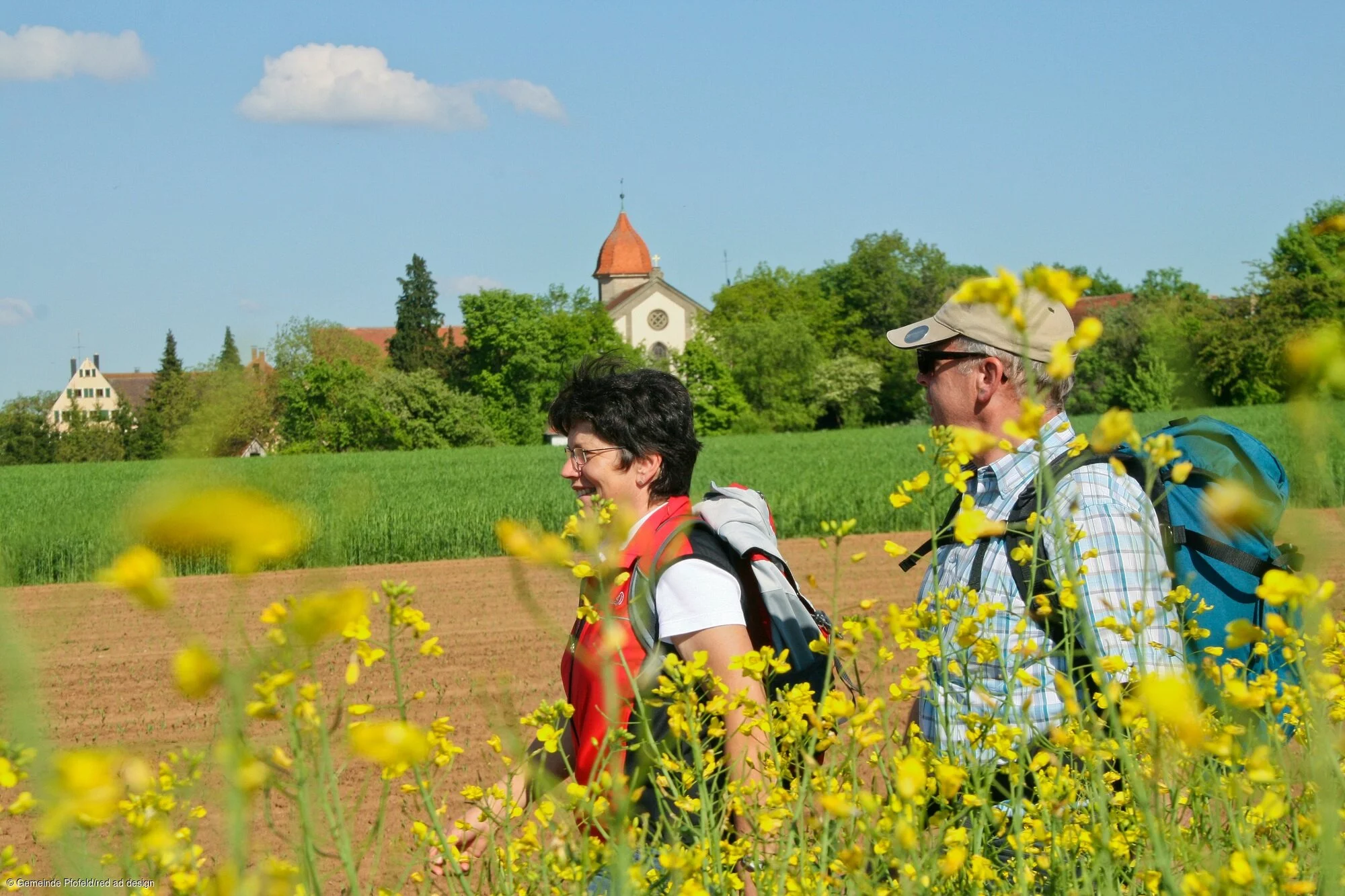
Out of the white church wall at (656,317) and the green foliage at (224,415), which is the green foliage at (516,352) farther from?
the green foliage at (224,415)

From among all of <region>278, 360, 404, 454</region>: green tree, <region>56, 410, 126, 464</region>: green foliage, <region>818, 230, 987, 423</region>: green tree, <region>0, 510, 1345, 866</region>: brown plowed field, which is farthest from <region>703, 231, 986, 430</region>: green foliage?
<region>0, 510, 1345, 866</region>: brown plowed field

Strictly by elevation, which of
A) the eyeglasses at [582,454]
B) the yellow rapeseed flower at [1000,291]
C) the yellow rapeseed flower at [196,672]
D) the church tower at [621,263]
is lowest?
the yellow rapeseed flower at [196,672]

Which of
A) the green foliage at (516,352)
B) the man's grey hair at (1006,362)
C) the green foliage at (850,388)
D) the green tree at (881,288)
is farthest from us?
the green tree at (881,288)

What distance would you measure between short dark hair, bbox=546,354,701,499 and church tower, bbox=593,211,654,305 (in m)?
85.5

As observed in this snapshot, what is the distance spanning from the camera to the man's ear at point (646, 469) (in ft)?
9.42

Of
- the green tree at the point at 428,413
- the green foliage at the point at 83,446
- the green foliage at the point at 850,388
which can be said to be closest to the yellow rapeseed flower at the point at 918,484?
the green foliage at the point at 83,446

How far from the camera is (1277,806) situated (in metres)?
1.19

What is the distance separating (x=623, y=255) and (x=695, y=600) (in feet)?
291

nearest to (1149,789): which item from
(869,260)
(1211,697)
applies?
(1211,697)

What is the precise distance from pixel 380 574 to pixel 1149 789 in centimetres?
1317

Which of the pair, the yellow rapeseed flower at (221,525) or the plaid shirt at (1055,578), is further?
the plaid shirt at (1055,578)

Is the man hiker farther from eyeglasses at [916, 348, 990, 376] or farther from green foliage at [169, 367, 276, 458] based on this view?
green foliage at [169, 367, 276, 458]

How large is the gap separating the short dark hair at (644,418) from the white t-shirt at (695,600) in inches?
18.8

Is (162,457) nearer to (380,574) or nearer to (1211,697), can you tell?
(1211,697)
